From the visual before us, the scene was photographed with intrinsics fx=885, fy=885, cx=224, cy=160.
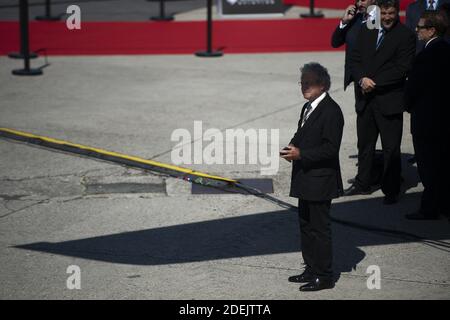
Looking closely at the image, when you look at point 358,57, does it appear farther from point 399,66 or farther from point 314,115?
point 314,115

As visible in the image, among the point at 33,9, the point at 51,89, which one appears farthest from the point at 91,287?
the point at 33,9

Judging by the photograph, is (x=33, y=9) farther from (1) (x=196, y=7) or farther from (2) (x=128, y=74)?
(2) (x=128, y=74)

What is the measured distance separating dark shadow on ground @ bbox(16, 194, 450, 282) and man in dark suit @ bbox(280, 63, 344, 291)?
511 millimetres

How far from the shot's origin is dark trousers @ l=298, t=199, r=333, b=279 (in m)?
6.92

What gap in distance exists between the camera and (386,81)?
925 centimetres

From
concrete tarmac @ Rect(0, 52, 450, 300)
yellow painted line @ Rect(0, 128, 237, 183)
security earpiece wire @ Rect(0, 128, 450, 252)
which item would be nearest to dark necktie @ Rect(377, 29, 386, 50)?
concrete tarmac @ Rect(0, 52, 450, 300)

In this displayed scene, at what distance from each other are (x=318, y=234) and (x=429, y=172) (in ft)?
7.47

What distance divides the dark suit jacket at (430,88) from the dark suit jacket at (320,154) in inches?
80.8

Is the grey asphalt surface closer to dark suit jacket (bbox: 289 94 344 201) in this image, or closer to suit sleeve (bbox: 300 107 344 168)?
dark suit jacket (bbox: 289 94 344 201)

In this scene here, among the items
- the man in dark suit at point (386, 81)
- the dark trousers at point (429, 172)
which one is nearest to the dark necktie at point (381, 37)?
the man in dark suit at point (386, 81)

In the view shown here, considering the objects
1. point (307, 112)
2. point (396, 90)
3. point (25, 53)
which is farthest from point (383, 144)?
point (25, 53)

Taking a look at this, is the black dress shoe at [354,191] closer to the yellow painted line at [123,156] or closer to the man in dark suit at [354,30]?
the man in dark suit at [354,30]

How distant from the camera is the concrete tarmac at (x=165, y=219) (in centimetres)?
713

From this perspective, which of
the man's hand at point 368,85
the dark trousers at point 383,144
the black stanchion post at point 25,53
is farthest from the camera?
the black stanchion post at point 25,53
